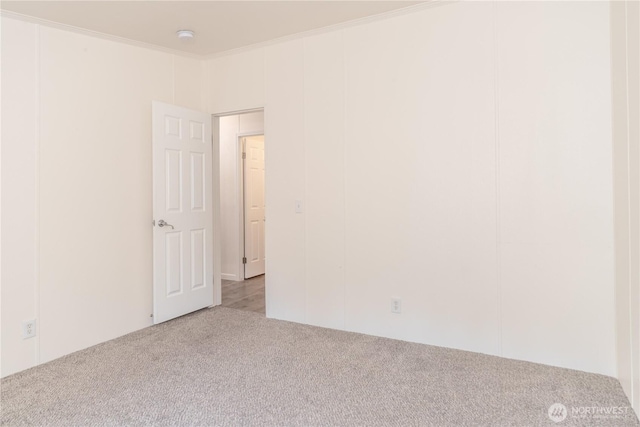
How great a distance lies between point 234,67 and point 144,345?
261 cm

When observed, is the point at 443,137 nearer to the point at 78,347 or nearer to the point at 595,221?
the point at 595,221

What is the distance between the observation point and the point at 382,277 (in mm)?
3059

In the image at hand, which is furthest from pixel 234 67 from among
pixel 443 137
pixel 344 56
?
pixel 443 137

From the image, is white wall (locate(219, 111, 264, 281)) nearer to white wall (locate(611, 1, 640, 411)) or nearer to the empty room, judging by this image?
the empty room

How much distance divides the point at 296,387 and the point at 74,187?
2.20m

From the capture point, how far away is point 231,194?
17.5ft

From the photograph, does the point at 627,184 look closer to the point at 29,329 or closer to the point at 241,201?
the point at 29,329

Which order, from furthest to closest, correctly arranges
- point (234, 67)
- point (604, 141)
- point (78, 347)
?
1. point (234, 67)
2. point (78, 347)
3. point (604, 141)

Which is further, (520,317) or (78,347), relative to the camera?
(78,347)

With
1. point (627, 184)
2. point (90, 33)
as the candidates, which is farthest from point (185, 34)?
point (627, 184)

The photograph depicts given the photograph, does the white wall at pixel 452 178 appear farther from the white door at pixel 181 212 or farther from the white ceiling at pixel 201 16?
the white door at pixel 181 212

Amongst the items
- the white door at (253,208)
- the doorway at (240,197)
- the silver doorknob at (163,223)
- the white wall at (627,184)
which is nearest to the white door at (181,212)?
the silver doorknob at (163,223)

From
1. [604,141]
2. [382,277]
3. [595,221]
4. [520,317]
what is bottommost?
[520,317]

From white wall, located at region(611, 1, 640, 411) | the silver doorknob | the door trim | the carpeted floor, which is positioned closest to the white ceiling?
white wall, located at region(611, 1, 640, 411)
